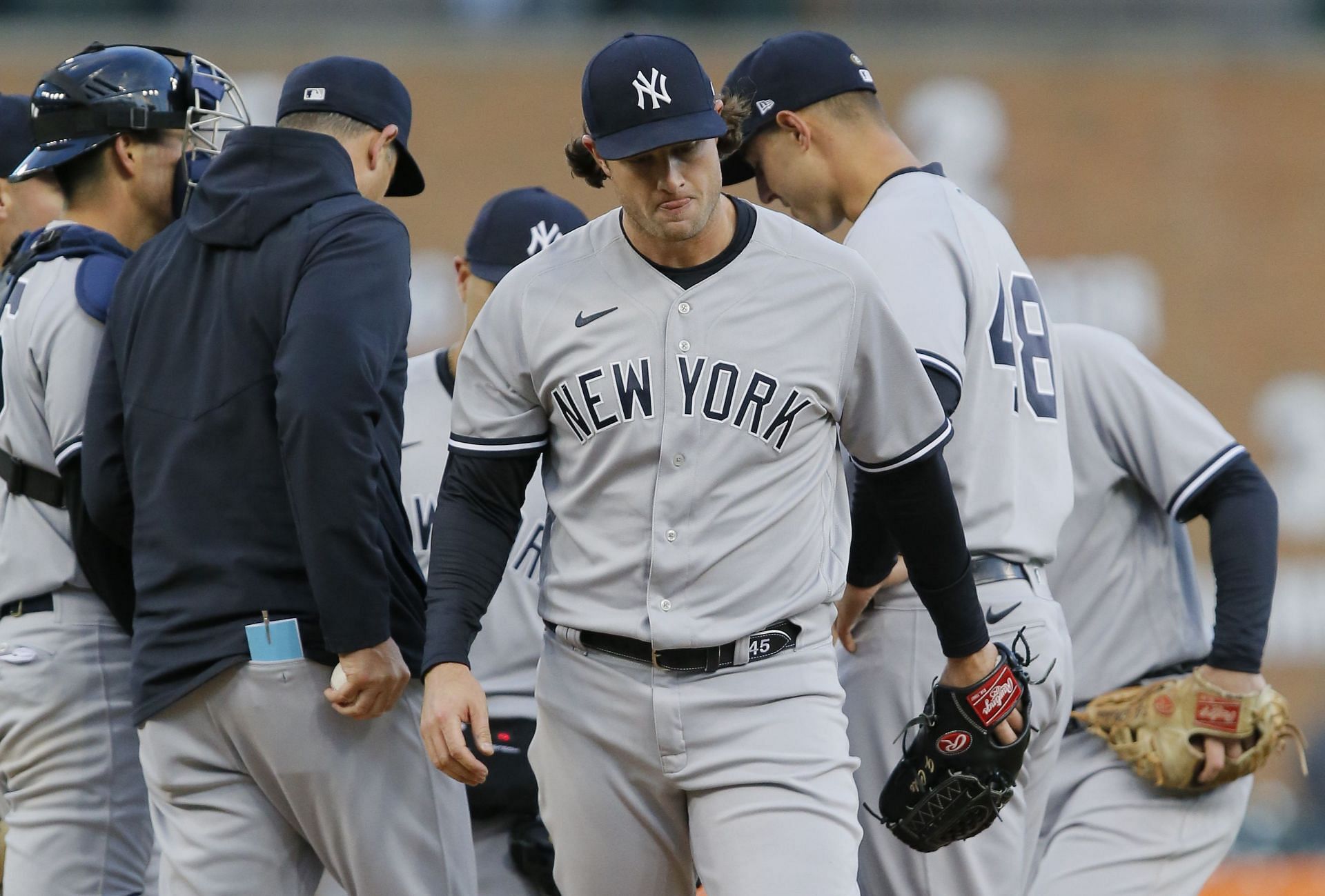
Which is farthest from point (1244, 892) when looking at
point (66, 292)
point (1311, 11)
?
point (1311, 11)

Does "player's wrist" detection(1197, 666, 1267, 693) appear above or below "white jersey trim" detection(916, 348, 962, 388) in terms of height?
below

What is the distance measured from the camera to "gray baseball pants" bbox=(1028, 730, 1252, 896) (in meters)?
4.39

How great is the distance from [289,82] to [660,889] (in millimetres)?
2032

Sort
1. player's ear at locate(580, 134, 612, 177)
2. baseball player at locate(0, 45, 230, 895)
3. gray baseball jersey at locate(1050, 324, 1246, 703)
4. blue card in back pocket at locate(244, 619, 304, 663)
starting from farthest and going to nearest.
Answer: gray baseball jersey at locate(1050, 324, 1246, 703), baseball player at locate(0, 45, 230, 895), blue card in back pocket at locate(244, 619, 304, 663), player's ear at locate(580, 134, 612, 177)

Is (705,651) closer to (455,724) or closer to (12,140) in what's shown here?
(455,724)

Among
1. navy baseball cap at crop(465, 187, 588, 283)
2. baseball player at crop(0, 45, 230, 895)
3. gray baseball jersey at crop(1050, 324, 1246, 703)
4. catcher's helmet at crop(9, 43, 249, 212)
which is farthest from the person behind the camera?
navy baseball cap at crop(465, 187, 588, 283)

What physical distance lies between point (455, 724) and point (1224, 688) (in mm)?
2127

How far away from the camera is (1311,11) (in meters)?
15.6

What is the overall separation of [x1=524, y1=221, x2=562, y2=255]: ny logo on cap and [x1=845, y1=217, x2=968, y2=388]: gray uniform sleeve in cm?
115

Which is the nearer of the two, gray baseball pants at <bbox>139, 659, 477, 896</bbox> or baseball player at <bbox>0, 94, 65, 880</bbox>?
gray baseball pants at <bbox>139, 659, 477, 896</bbox>

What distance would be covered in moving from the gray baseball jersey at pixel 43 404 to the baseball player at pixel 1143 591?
7.85 feet

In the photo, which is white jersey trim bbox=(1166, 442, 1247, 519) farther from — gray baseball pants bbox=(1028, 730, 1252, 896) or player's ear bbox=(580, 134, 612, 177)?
player's ear bbox=(580, 134, 612, 177)

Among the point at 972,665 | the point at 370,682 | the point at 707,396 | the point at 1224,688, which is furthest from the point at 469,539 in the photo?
the point at 1224,688

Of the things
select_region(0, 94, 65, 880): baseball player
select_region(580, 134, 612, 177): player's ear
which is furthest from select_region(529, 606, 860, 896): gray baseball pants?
select_region(0, 94, 65, 880): baseball player
